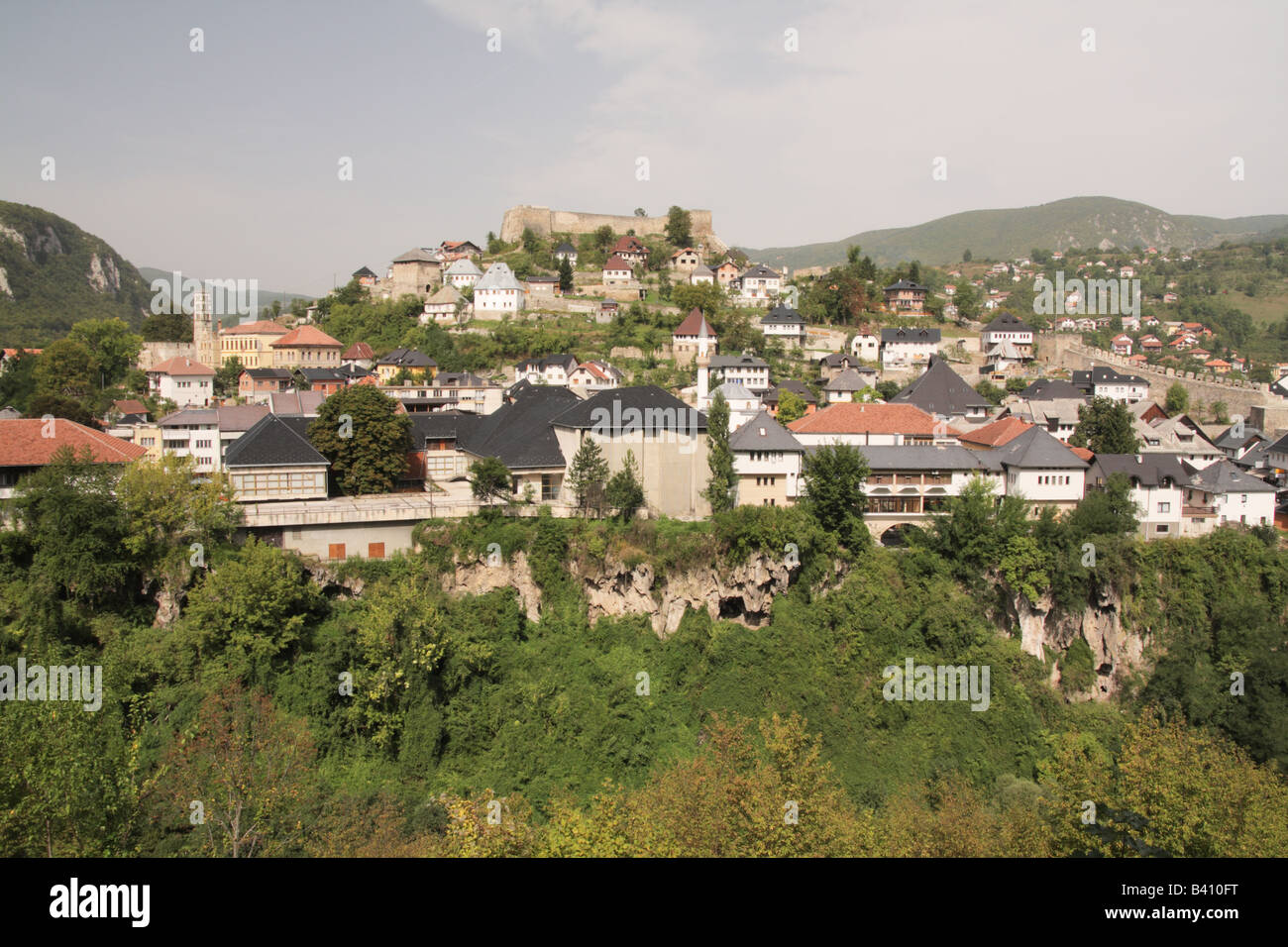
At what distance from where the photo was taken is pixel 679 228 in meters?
88.8

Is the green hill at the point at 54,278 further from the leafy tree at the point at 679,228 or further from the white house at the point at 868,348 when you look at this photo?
the white house at the point at 868,348

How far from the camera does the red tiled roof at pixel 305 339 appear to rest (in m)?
62.2

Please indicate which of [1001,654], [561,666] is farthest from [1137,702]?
[561,666]

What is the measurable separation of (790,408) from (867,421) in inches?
300

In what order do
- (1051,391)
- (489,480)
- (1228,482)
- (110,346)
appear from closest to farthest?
(489,480) → (1228,482) → (1051,391) → (110,346)

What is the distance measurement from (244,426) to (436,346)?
20831 millimetres

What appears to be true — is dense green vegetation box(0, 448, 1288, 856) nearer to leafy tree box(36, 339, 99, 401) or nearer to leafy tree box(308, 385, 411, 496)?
leafy tree box(308, 385, 411, 496)

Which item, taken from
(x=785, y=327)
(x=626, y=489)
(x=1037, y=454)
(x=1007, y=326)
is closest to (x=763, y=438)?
(x=626, y=489)

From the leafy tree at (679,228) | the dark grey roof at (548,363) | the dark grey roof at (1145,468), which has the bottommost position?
the dark grey roof at (1145,468)

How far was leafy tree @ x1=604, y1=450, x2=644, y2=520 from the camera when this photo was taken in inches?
1176

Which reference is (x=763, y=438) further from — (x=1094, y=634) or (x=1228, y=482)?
(x=1228, y=482)

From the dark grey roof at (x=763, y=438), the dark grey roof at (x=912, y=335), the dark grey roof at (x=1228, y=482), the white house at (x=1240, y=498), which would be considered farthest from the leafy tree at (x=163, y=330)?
the white house at (x=1240, y=498)

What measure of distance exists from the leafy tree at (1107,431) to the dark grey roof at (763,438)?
53.0 ft

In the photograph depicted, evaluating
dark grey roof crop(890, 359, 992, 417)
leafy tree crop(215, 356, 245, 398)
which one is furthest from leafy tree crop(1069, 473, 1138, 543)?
leafy tree crop(215, 356, 245, 398)
